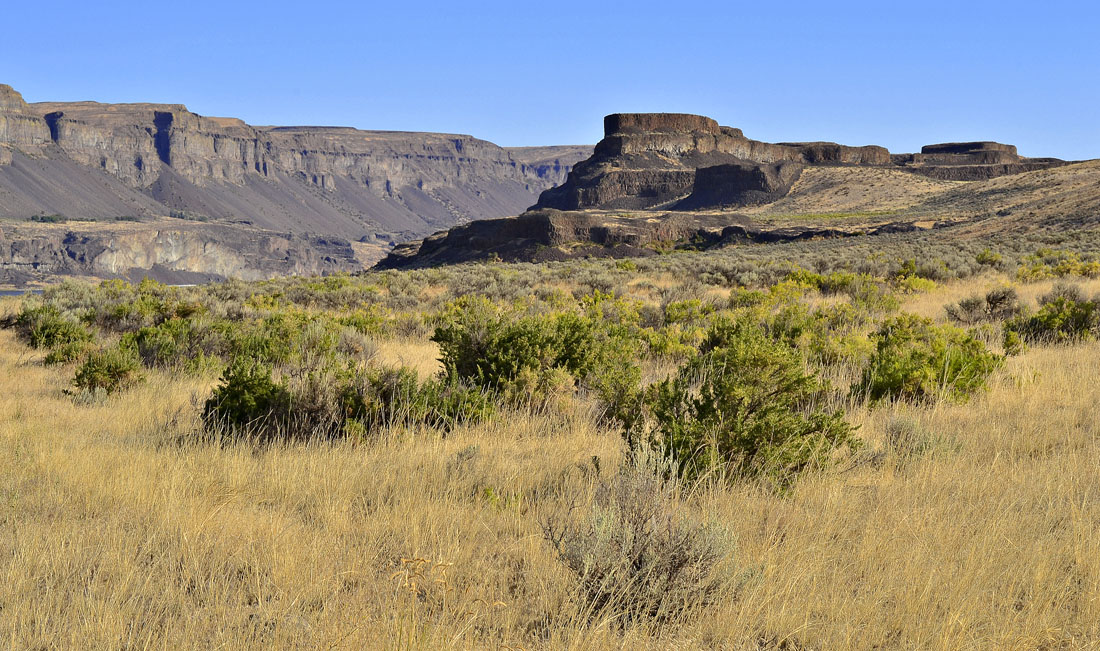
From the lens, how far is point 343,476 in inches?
164

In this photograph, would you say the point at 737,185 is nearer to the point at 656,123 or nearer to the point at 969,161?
the point at 656,123

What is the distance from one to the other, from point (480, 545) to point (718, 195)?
89661 millimetres

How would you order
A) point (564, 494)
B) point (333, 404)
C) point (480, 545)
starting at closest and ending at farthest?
point (480, 545) < point (564, 494) < point (333, 404)

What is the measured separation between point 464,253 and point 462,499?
51170mm

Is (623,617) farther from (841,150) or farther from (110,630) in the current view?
(841,150)

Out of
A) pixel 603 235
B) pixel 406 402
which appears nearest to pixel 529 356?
pixel 406 402

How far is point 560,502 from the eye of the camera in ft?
12.4

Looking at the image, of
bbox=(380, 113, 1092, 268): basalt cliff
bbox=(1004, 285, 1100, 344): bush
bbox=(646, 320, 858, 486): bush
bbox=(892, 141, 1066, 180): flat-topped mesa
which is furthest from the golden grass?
bbox=(892, 141, 1066, 180): flat-topped mesa

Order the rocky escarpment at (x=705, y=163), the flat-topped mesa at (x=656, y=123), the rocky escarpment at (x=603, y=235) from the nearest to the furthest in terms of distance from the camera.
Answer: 1. the rocky escarpment at (x=603, y=235)
2. the rocky escarpment at (x=705, y=163)
3. the flat-topped mesa at (x=656, y=123)

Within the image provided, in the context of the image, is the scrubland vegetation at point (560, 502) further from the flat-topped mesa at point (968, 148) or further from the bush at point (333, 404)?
the flat-topped mesa at point (968, 148)

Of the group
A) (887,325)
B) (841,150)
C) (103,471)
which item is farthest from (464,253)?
(841,150)

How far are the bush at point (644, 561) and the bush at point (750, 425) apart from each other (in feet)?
2.97

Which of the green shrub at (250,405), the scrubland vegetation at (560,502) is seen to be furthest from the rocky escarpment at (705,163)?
the green shrub at (250,405)

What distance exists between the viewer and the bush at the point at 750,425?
13.5 ft
